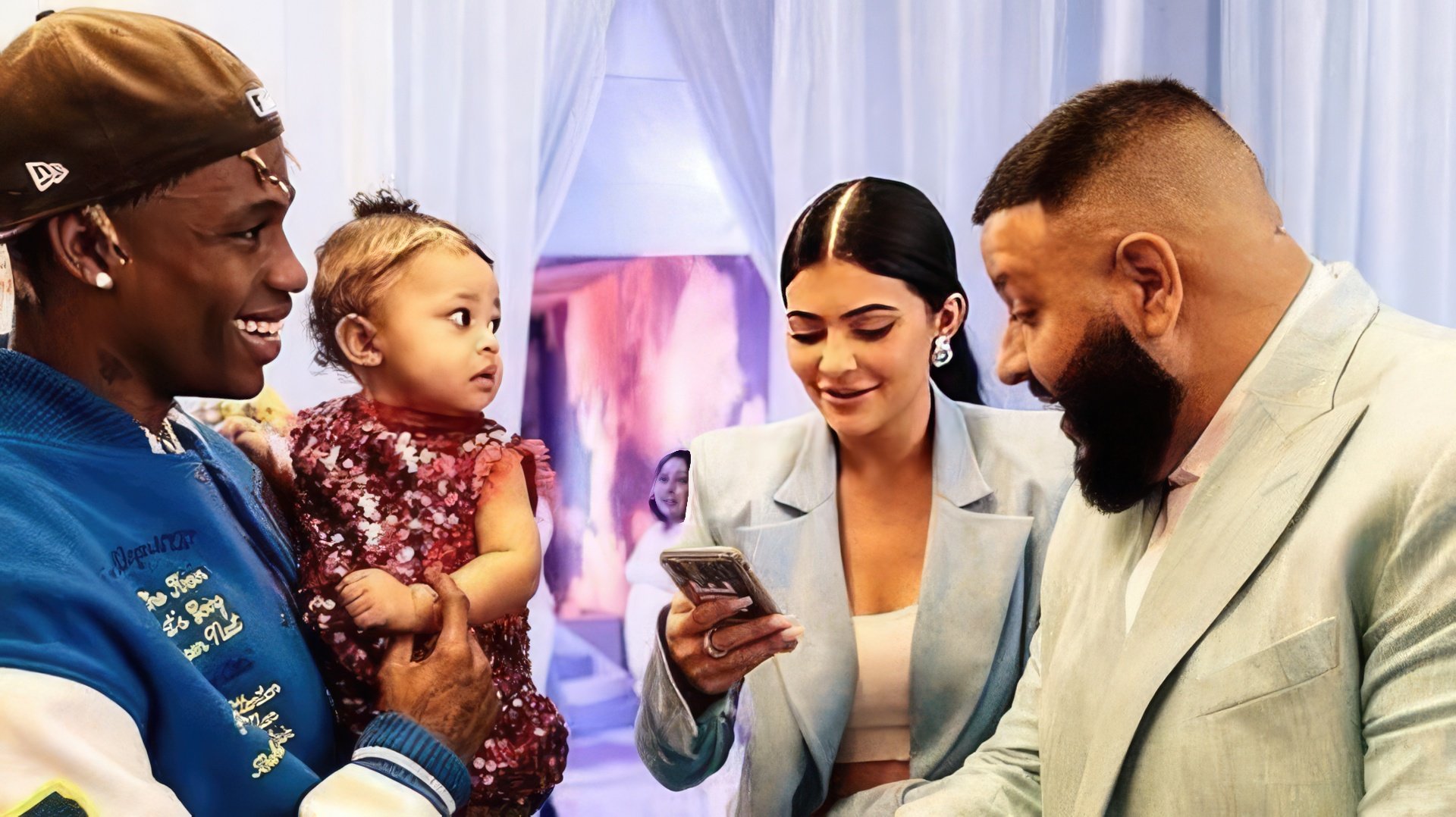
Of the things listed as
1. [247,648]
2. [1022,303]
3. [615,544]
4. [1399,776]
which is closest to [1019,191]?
[1022,303]

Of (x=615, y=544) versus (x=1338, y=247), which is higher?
(x=1338, y=247)

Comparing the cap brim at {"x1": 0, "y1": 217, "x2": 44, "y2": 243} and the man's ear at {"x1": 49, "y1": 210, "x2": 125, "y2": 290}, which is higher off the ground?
the cap brim at {"x1": 0, "y1": 217, "x2": 44, "y2": 243}

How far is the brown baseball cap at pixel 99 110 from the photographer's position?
1.56 m

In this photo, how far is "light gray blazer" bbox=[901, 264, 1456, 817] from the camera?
168 cm

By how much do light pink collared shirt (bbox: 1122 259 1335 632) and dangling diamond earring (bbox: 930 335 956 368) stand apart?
0.91 meters

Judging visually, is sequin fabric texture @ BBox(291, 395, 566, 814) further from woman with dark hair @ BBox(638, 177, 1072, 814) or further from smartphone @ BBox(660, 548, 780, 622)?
woman with dark hair @ BBox(638, 177, 1072, 814)

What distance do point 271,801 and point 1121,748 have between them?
1178 mm

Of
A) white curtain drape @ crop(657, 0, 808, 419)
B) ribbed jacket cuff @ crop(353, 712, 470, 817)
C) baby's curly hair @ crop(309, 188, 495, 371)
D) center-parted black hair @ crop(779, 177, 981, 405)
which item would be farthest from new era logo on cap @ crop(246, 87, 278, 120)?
white curtain drape @ crop(657, 0, 808, 419)

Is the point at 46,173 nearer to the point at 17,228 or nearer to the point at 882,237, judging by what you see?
the point at 17,228

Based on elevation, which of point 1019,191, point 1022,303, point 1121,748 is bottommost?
point 1121,748

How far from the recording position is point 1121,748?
1963 millimetres

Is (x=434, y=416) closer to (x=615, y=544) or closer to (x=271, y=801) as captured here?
(x=271, y=801)

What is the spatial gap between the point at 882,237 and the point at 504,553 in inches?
41.9

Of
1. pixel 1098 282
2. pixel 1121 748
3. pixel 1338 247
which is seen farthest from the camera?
pixel 1338 247
